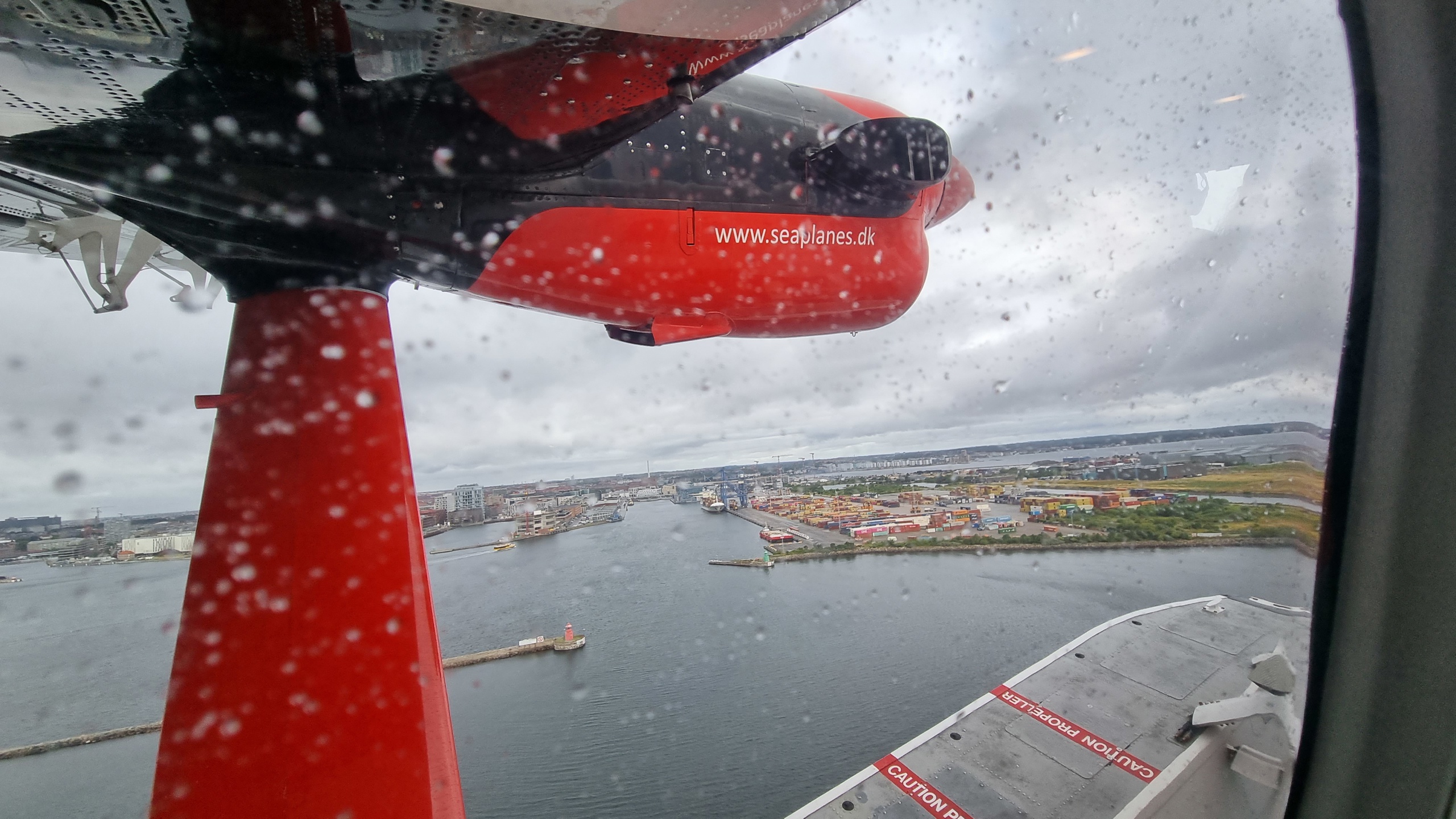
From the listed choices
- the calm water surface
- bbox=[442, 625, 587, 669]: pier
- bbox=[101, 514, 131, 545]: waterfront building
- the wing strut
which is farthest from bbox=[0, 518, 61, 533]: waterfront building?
bbox=[442, 625, 587, 669]: pier

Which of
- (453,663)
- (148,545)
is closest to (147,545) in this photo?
(148,545)

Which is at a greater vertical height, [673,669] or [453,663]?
[453,663]

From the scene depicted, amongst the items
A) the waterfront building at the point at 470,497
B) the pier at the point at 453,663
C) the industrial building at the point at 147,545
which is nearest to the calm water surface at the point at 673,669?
the pier at the point at 453,663

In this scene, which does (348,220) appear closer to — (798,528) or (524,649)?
(798,528)

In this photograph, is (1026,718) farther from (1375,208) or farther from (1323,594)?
(1375,208)

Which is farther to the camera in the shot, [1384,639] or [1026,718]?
[1026,718]

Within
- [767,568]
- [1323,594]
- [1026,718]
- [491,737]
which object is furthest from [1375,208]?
[491,737]

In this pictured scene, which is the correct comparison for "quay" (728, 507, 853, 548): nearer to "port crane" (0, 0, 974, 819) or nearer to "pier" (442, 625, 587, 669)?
"port crane" (0, 0, 974, 819)

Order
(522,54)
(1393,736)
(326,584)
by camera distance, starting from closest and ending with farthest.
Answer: (1393,736) → (522,54) → (326,584)
